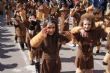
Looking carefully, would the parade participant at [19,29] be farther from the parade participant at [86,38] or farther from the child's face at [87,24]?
the child's face at [87,24]

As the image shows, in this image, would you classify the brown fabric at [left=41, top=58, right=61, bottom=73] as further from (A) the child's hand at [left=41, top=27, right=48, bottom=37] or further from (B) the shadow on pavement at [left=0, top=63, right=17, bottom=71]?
(B) the shadow on pavement at [left=0, top=63, right=17, bottom=71]

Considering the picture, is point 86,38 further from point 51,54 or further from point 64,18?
point 64,18

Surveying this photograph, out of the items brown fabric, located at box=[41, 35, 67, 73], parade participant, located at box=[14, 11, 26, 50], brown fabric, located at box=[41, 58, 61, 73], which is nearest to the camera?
brown fabric, located at box=[41, 35, 67, 73]

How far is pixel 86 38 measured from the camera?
779 cm

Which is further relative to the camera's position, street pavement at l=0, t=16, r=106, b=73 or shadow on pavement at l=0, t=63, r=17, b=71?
shadow on pavement at l=0, t=63, r=17, b=71

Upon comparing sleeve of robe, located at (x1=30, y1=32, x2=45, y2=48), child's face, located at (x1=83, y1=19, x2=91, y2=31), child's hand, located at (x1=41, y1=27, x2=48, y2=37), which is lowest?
sleeve of robe, located at (x1=30, y1=32, x2=45, y2=48)

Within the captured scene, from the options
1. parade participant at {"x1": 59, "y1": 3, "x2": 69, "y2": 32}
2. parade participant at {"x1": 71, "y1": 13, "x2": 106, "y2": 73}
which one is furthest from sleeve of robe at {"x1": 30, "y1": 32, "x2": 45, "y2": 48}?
parade participant at {"x1": 59, "y1": 3, "x2": 69, "y2": 32}

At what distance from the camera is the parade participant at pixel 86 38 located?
763 cm

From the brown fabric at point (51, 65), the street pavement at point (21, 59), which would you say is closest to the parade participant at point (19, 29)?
the street pavement at point (21, 59)

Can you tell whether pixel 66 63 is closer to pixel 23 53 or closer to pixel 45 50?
pixel 23 53

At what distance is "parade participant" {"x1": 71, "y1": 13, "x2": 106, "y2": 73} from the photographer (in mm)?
7632

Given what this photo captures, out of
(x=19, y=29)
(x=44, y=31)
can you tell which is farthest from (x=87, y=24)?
(x=19, y=29)

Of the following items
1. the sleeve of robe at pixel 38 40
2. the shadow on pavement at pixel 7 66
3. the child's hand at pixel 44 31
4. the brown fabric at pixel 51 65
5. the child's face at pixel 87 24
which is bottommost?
the shadow on pavement at pixel 7 66

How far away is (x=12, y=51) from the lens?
1537 centimetres
